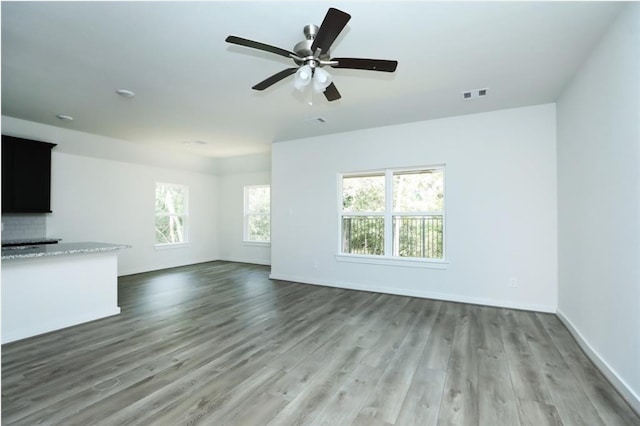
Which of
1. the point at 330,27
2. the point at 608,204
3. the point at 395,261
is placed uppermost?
the point at 330,27

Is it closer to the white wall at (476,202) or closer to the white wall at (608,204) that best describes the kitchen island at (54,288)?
the white wall at (476,202)

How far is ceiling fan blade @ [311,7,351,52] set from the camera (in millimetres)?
1847

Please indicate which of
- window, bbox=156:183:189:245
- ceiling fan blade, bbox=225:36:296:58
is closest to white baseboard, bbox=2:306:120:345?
window, bbox=156:183:189:245

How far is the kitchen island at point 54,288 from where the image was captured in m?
3.28

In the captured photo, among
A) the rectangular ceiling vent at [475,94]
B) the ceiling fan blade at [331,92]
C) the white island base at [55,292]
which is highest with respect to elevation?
the rectangular ceiling vent at [475,94]

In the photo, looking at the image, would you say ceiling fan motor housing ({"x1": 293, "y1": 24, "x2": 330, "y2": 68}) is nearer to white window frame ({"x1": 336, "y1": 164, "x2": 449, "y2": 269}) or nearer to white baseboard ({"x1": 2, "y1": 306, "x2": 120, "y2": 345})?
white window frame ({"x1": 336, "y1": 164, "x2": 449, "y2": 269})

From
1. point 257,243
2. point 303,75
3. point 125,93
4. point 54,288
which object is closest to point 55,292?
point 54,288

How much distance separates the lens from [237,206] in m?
8.23

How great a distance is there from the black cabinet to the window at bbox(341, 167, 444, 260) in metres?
4.68

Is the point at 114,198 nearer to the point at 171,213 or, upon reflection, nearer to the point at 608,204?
the point at 171,213

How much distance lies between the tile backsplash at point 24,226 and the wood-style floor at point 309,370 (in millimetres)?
2428

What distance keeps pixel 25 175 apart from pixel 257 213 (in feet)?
14.0

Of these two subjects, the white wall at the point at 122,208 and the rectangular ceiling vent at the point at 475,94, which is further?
the white wall at the point at 122,208

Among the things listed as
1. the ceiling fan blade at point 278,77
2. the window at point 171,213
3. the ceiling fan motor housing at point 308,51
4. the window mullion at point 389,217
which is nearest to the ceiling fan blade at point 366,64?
the ceiling fan motor housing at point 308,51
